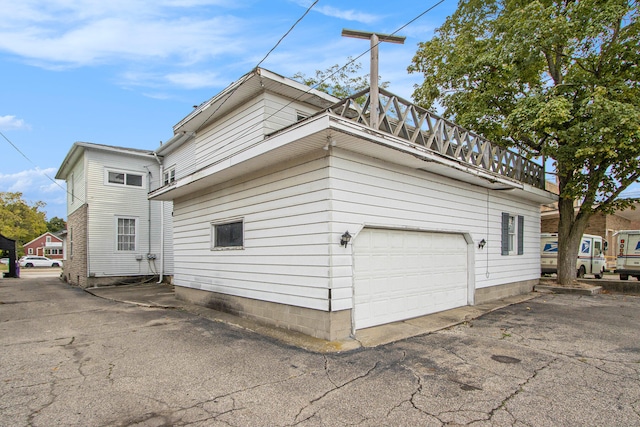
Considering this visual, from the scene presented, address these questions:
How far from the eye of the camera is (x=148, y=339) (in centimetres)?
640

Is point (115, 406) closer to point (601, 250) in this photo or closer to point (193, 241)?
point (193, 241)

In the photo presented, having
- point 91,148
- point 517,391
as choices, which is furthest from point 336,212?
point 91,148

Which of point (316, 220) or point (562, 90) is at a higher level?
point (562, 90)

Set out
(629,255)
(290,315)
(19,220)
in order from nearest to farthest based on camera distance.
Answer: (290,315) → (629,255) → (19,220)

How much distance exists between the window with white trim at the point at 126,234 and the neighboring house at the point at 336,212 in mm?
7479

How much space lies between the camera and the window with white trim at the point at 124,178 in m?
16.8

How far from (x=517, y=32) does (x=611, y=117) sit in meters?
4.09

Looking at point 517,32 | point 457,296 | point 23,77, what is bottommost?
point 457,296

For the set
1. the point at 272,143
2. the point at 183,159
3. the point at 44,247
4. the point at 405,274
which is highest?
the point at 183,159

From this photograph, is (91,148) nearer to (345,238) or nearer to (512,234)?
(345,238)

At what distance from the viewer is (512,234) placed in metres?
11.6

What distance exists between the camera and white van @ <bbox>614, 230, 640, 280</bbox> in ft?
51.3

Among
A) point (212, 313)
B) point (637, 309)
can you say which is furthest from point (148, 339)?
point (637, 309)

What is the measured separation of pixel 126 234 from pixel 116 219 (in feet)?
2.77
